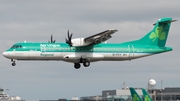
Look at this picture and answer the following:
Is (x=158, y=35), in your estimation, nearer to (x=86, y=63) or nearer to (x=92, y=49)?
(x=92, y=49)

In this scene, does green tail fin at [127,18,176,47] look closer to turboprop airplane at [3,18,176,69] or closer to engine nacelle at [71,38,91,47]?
turboprop airplane at [3,18,176,69]

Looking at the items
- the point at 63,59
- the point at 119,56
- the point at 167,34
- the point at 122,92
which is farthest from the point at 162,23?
the point at 122,92

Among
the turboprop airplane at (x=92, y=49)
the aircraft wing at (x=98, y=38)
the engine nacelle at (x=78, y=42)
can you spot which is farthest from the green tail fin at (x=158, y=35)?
the engine nacelle at (x=78, y=42)

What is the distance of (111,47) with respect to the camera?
70.1 m

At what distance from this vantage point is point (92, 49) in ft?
230

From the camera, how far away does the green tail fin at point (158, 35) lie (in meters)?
73.2

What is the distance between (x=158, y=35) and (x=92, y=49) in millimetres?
9741

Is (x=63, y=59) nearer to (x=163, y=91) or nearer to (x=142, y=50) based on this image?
(x=142, y=50)

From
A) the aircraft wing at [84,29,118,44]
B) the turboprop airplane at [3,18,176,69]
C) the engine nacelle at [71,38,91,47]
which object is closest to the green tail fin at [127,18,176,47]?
the turboprop airplane at [3,18,176,69]

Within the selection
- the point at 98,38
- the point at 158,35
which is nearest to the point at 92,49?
the point at 98,38

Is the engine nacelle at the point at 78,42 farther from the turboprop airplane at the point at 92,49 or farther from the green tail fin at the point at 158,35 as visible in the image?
the green tail fin at the point at 158,35

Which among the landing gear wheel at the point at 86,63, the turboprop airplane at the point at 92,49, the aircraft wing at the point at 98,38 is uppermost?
the aircraft wing at the point at 98,38

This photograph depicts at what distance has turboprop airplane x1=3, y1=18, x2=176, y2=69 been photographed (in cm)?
6725

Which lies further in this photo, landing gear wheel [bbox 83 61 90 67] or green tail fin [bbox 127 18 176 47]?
green tail fin [bbox 127 18 176 47]
